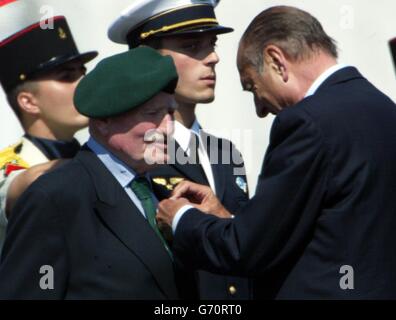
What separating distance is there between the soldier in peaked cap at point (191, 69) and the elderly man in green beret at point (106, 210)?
0.55 metres

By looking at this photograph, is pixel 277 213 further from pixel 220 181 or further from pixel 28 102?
pixel 28 102

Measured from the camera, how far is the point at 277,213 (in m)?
2.84

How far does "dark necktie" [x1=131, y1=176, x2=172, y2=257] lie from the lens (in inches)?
118

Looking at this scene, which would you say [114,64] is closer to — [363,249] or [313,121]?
[313,121]

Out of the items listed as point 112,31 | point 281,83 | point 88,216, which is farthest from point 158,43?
point 88,216

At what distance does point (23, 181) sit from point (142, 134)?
1.98 ft

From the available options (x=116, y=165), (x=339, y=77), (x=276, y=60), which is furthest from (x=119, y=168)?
(x=339, y=77)

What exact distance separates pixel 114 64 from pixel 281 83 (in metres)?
0.45

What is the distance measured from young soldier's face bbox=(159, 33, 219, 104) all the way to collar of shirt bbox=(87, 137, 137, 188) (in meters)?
0.69

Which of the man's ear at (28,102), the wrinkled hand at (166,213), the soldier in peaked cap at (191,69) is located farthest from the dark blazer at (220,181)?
the man's ear at (28,102)

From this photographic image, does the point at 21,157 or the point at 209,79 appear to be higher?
the point at 209,79

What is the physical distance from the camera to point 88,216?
288 cm

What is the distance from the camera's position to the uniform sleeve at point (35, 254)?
2.79 m

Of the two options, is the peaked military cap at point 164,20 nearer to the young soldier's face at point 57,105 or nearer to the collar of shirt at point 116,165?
the young soldier's face at point 57,105
